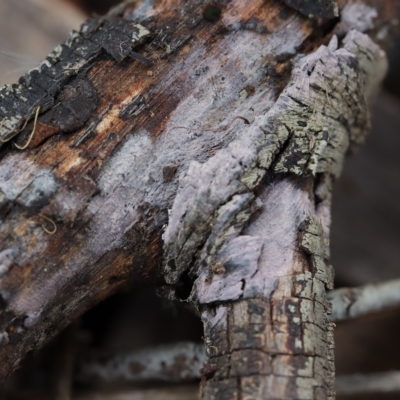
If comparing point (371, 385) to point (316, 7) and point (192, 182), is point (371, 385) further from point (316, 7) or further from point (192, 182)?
point (316, 7)

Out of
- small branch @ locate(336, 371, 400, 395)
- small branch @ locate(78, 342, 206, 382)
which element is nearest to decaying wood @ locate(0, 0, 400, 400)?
small branch @ locate(78, 342, 206, 382)

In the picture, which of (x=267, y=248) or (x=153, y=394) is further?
(x=153, y=394)

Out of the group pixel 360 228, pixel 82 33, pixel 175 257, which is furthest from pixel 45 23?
pixel 360 228

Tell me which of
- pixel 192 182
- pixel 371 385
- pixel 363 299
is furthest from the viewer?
pixel 371 385

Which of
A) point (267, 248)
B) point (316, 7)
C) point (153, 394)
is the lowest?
point (153, 394)

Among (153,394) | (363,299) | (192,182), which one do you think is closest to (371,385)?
(363,299)

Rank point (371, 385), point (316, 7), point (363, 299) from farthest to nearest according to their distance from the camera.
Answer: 1. point (371, 385)
2. point (363, 299)
3. point (316, 7)

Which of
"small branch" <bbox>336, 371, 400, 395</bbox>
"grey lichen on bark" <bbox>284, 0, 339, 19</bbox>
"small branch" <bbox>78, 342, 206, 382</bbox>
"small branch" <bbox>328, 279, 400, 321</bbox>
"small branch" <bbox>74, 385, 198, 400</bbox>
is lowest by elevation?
"small branch" <bbox>74, 385, 198, 400</bbox>

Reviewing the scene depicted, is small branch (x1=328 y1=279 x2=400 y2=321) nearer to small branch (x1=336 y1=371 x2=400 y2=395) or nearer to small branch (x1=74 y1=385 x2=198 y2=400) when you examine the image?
small branch (x1=336 y1=371 x2=400 y2=395)
